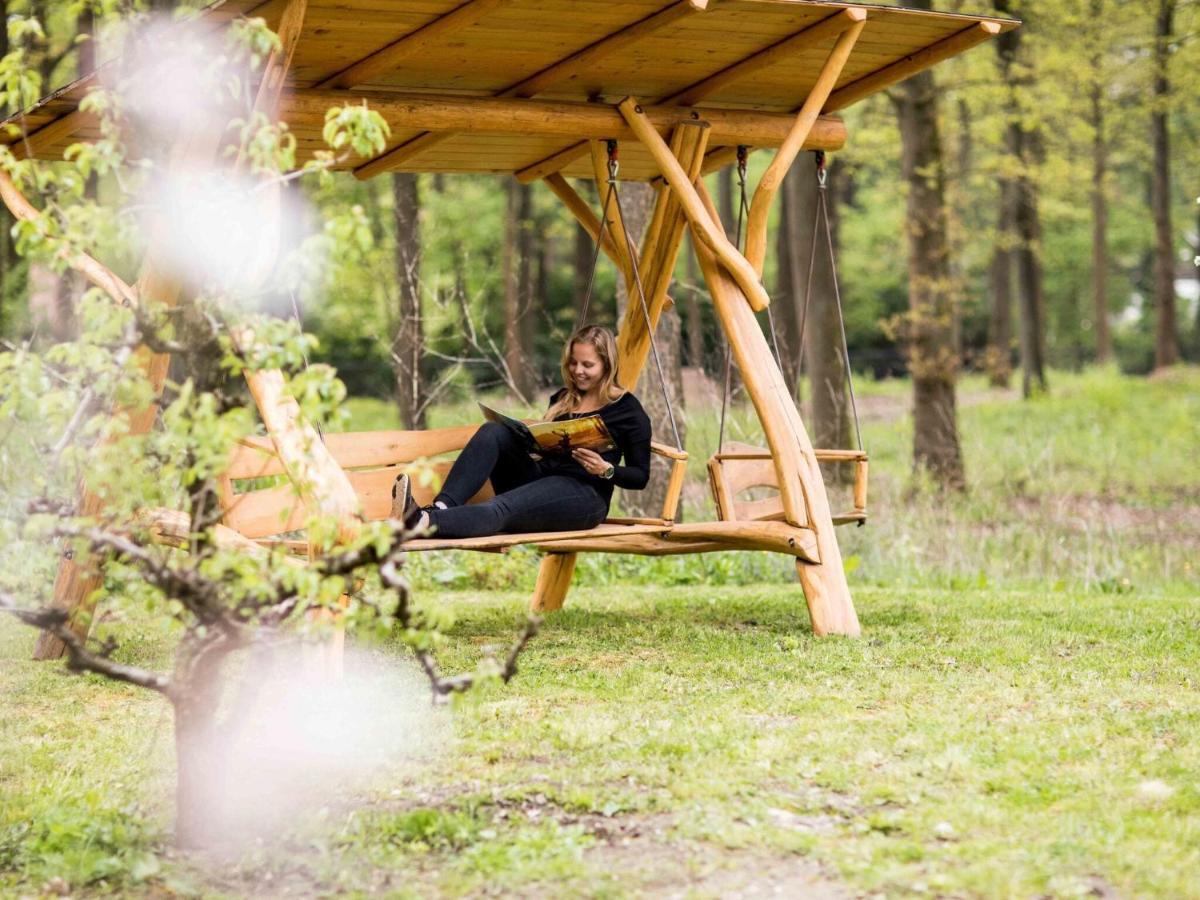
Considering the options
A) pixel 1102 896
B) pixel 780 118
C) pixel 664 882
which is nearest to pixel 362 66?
pixel 780 118

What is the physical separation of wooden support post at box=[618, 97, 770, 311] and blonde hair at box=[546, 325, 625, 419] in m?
0.63

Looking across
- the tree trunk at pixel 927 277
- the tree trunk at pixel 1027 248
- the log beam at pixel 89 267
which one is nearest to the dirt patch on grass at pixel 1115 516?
the tree trunk at pixel 927 277

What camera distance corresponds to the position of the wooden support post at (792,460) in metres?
6.34

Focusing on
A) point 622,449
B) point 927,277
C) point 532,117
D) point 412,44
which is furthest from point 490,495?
point 927,277

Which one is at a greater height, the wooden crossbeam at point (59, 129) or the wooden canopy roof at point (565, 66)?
the wooden canopy roof at point (565, 66)

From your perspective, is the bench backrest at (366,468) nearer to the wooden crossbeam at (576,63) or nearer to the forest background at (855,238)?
the forest background at (855,238)

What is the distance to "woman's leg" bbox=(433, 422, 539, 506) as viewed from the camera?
20.8 ft

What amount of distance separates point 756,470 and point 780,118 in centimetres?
177

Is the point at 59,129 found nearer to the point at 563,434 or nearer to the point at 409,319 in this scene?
the point at 563,434

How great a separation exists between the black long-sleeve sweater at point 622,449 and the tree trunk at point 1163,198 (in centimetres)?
1251

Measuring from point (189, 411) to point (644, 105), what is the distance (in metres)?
4.20

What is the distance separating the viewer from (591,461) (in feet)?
21.1

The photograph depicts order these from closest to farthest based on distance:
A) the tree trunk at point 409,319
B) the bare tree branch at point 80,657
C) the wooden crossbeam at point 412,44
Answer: the bare tree branch at point 80,657
the wooden crossbeam at point 412,44
the tree trunk at point 409,319

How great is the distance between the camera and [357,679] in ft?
18.4
